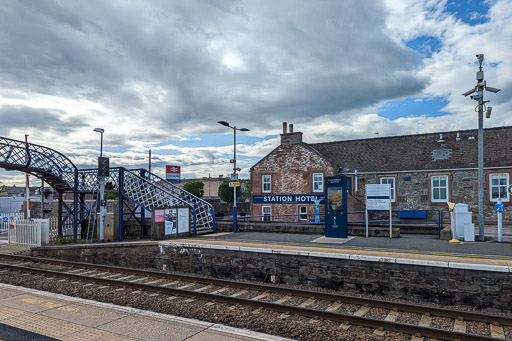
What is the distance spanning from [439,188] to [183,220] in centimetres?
1821

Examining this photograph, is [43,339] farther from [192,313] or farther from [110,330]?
[192,313]

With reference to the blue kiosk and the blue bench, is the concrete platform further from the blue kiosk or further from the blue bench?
the blue bench

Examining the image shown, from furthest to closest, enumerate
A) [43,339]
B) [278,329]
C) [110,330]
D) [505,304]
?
[505,304] < [278,329] < [110,330] < [43,339]

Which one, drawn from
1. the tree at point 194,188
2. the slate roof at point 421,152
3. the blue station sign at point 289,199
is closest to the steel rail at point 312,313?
the blue station sign at point 289,199

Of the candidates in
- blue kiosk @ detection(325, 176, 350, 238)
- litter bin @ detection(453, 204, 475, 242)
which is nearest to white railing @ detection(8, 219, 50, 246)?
blue kiosk @ detection(325, 176, 350, 238)

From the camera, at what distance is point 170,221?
1572cm

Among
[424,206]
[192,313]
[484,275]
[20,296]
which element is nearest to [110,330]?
[192,313]

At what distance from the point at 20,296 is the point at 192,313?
14.4 feet

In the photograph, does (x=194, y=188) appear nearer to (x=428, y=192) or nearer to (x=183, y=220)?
(x=428, y=192)

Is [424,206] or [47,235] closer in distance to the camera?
[47,235]

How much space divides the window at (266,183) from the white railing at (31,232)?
58.7ft

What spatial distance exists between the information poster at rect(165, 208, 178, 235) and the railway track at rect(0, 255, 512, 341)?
12.1 feet

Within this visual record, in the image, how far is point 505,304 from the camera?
8273mm

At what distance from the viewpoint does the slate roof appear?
24672 mm
